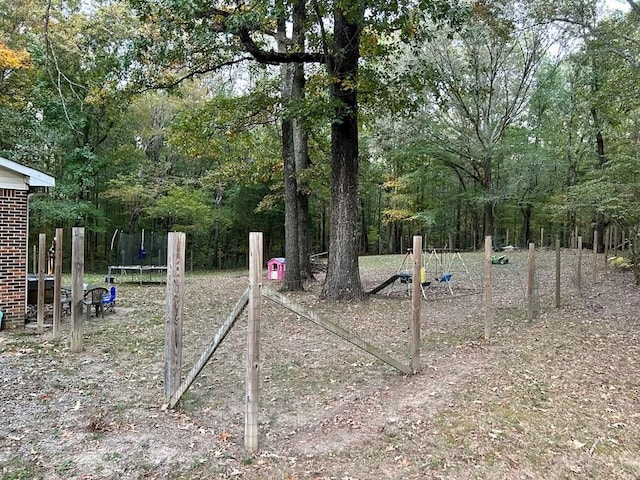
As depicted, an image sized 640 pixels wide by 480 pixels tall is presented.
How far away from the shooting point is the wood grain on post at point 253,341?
350cm

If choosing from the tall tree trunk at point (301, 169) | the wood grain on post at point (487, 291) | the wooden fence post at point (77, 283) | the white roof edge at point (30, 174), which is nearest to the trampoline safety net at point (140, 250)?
the tall tree trunk at point (301, 169)

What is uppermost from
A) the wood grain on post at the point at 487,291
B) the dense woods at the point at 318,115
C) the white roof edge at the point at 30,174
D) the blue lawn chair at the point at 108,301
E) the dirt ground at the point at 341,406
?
the dense woods at the point at 318,115

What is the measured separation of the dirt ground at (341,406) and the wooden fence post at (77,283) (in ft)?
0.87

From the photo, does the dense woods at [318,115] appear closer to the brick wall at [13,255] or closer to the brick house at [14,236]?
the brick house at [14,236]

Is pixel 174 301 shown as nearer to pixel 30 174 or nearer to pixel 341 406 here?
pixel 341 406

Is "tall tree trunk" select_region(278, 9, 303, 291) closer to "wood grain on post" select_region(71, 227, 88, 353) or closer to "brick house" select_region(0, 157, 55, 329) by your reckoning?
"brick house" select_region(0, 157, 55, 329)

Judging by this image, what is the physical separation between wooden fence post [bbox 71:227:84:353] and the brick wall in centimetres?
238

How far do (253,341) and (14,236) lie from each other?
21.7 feet

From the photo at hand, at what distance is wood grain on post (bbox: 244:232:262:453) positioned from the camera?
138 inches

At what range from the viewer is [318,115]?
905 cm

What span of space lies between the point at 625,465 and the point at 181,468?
323 cm

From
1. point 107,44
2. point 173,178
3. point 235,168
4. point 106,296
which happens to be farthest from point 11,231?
point 173,178

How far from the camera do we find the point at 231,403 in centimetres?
464

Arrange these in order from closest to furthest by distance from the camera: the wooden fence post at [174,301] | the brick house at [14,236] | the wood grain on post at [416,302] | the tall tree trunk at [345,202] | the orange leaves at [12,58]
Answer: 1. the wooden fence post at [174,301]
2. the wood grain on post at [416,302]
3. the brick house at [14,236]
4. the tall tree trunk at [345,202]
5. the orange leaves at [12,58]
